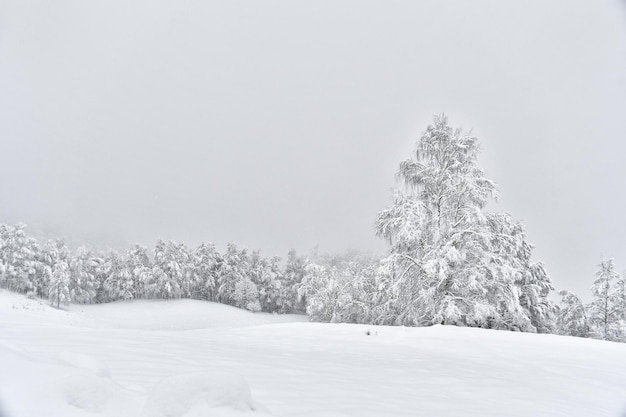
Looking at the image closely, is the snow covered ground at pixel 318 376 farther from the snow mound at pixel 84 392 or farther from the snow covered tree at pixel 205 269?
the snow covered tree at pixel 205 269

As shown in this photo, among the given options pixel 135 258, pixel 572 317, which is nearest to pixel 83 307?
pixel 135 258

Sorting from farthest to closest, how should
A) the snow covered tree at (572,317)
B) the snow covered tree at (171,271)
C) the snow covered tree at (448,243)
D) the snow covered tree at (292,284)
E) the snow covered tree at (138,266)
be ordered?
the snow covered tree at (292,284) → the snow covered tree at (171,271) → the snow covered tree at (138,266) → the snow covered tree at (572,317) → the snow covered tree at (448,243)

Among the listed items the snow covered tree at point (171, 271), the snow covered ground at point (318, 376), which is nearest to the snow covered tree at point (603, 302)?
the snow covered ground at point (318, 376)

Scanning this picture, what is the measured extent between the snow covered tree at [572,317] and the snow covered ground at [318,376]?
658 inches

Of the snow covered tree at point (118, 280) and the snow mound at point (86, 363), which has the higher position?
the snow mound at point (86, 363)

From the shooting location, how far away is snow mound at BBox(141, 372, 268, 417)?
2.11 m

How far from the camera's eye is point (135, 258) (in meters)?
46.9

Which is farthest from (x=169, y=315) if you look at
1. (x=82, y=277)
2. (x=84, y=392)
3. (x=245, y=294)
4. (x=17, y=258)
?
(x=84, y=392)

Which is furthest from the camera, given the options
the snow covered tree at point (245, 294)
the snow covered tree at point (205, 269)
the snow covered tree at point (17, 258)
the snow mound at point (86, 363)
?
the snow covered tree at point (205, 269)

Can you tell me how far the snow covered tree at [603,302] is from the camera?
69.9 feet

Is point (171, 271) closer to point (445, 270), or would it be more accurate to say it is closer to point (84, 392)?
point (445, 270)

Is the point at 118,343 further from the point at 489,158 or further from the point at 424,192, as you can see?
the point at 489,158

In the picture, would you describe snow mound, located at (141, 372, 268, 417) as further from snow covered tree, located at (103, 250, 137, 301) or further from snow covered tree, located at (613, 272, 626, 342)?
snow covered tree, located at (103, 250, 137, 301)

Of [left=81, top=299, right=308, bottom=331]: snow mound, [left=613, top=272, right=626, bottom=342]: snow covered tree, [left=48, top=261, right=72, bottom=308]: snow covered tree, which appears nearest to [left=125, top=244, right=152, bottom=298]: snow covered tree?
[left=81, top=299, right=308, bottom=331]: snow mound
